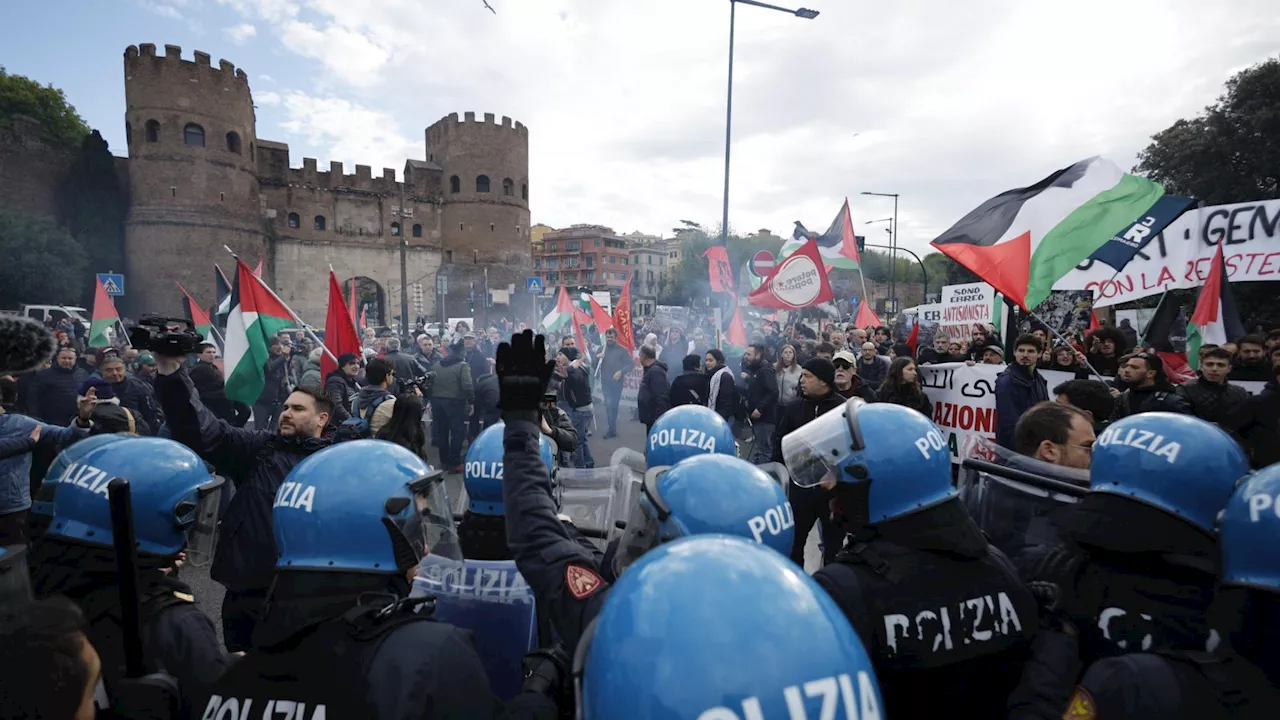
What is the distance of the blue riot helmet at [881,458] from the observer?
1956mm

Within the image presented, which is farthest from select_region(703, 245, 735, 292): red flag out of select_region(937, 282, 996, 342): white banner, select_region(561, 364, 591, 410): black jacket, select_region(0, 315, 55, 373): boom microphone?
select_region(0, 315, 55, 373): boom microphone

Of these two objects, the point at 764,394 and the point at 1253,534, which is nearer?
the point at 1253,534

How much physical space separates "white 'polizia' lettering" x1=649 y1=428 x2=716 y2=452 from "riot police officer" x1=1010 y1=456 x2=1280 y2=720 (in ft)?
6.63

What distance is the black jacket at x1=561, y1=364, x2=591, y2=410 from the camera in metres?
9.20

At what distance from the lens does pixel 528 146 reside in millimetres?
48125

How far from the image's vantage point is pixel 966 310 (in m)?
11.7

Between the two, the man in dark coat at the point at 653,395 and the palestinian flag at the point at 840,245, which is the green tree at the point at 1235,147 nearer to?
the palestinian flag at the point at 840,245

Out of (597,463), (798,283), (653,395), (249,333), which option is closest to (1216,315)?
(798,283)

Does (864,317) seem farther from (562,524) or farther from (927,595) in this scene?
(562,524)

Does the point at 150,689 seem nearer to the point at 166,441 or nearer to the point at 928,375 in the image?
the point at 166,441

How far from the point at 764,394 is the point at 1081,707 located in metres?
6.13

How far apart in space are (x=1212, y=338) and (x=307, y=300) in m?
45.2

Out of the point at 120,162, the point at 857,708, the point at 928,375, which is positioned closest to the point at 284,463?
the point at 857,708

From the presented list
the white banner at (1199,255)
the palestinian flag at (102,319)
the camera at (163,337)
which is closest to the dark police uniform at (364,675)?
the camera at (163,337)
